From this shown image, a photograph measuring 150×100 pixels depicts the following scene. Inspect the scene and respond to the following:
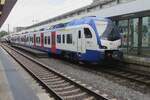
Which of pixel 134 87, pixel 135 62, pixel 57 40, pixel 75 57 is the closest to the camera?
pixel 134 87

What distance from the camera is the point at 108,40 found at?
19172 mm

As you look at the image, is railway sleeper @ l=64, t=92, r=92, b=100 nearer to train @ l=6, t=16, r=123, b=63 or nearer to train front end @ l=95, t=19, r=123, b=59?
train @ l=6, t=16, r=123, b=63

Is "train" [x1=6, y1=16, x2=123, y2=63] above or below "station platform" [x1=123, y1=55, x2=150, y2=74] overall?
above

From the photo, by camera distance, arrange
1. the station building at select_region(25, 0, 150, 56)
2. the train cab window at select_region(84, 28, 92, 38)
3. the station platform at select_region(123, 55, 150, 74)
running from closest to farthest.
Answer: the station platform at select_region(123, 55, 150, 74) → the train cab window at select_region(84, 28, 92, 38) → the station building at select_region(25, 0, 150, 56)

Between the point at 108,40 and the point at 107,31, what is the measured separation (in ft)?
2.23

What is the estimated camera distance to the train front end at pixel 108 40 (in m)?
18.9

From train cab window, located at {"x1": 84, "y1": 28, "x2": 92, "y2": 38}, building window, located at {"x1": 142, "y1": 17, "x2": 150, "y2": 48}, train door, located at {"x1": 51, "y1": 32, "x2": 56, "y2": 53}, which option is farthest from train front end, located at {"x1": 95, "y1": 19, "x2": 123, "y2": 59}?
train door, located at {"x1": 51, "y1": 32, "x2": 56, "y2": 53}

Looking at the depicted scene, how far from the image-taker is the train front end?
62.0 ft

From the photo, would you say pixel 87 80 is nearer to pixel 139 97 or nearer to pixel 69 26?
pixel 139 97

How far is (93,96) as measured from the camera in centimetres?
1107

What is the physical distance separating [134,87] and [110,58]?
19.5 ft

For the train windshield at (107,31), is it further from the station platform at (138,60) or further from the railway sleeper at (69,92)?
the railway sleeper at (69,92)

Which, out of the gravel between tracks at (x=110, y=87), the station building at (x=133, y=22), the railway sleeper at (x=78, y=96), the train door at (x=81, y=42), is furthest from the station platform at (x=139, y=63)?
the railway sleeper at (x=78, y=96)

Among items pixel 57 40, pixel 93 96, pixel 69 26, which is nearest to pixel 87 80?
pixel 93 96
